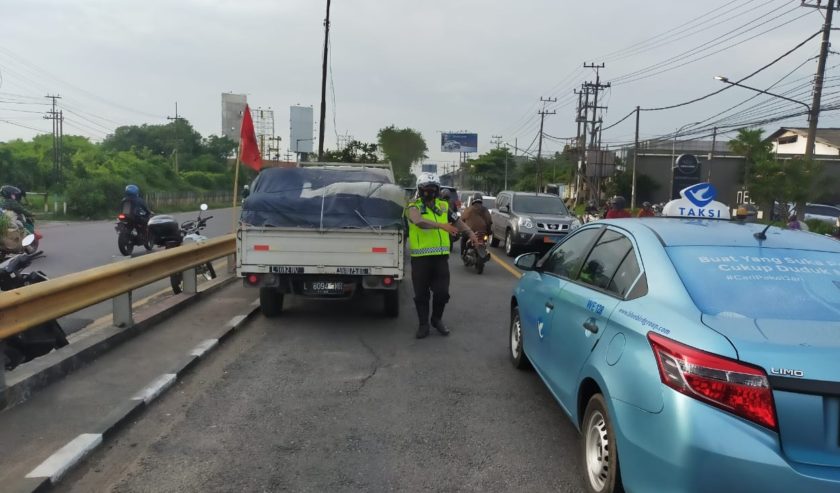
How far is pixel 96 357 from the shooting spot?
5.65m

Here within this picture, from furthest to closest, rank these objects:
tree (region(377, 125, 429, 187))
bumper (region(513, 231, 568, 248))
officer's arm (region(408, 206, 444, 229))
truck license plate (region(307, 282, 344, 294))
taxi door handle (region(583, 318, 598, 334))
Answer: tree (region(377, 125, 429, 187))
bumper (region(513, 231, 568, 248))
truck license plate (region(307, 282, 344, 294))
officer's arm (region(408, 206, 444, 229))
taxi door handle (region(583, 318, 598, 334))

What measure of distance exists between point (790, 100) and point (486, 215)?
52.7 feet

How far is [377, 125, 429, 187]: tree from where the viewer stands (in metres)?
54.0

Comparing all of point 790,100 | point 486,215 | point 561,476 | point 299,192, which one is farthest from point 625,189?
point 561,476

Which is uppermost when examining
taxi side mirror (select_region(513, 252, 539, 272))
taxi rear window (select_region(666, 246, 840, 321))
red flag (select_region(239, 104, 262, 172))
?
red flag (select_region(239, 104, 262, 172))

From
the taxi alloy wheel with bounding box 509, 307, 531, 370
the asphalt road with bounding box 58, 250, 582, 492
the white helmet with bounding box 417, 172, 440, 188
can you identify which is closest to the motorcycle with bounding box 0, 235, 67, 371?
the asphalt road with bounding box 58, 250, 582, 492

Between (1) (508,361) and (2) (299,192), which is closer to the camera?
(1) (508,361)

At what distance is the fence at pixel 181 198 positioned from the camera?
48156 mm

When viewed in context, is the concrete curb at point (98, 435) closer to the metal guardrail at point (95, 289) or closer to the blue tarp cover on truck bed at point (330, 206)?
the metal guardrail at point (95, 289)

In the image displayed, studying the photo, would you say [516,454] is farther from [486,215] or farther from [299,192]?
[486,215]

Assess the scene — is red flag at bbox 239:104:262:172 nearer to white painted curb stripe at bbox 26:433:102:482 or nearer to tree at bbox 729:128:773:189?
white painted curb stripe at bbox 26:433:102:482

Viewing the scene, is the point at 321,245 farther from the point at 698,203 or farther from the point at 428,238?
the point at 698,203

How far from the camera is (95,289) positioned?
19.0 ft

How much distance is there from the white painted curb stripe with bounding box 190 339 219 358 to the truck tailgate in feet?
3.75
